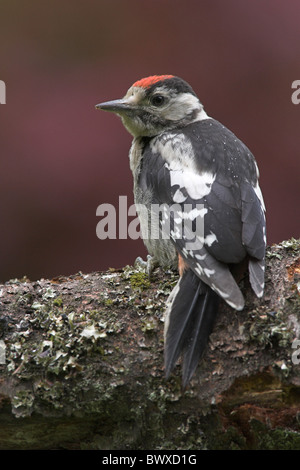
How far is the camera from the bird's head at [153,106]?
2.95 metres

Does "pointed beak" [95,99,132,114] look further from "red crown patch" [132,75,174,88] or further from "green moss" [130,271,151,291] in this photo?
"green moss" [130,271,151,291]

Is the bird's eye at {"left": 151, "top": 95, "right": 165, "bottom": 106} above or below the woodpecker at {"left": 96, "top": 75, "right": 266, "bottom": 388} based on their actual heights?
above

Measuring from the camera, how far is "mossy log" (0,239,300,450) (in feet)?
6.39

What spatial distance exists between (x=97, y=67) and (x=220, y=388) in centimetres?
240

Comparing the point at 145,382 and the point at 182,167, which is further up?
the point at 182,167

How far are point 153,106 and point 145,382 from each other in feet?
4.99

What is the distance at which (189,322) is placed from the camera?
2.05 metres

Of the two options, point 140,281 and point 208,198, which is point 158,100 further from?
point 140,281

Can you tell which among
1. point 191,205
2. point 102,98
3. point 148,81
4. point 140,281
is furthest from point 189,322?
point 102,98

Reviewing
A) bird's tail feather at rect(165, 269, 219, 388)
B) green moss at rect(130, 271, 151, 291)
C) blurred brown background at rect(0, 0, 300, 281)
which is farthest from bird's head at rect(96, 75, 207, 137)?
bird's tail feather at rect(165, 269, 219, 388)

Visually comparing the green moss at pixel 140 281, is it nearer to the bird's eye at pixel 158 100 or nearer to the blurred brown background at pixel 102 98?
the bird's eye at pixel 158 100

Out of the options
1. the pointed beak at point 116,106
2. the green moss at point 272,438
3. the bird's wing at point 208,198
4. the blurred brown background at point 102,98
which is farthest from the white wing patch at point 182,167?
the green moss at point 272,438

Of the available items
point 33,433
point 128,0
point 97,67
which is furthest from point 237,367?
point 128,0

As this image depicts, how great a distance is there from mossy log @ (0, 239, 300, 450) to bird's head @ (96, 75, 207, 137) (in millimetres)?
1117
